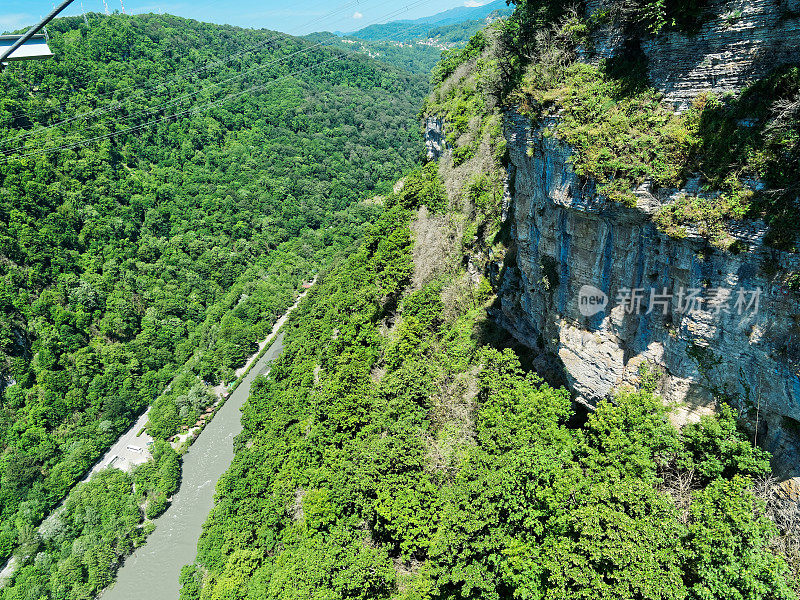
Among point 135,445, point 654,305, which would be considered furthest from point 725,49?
point 135,445

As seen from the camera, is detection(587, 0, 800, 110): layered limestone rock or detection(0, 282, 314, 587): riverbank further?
detection(0, 282, 314, 587): riverbank

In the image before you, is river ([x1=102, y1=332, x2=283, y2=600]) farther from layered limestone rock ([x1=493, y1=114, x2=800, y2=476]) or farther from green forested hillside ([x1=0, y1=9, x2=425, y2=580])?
layered limestone rock ([x1=493, y1=114, x2=800, y2=476])

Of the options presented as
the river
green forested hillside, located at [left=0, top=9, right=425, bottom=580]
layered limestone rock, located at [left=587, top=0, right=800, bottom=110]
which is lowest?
the river

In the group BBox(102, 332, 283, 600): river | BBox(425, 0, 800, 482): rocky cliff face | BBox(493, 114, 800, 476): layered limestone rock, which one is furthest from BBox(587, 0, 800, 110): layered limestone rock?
BBox(102, 332, 283, 600): river

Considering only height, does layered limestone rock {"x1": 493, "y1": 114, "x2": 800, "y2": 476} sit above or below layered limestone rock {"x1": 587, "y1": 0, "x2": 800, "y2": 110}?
below

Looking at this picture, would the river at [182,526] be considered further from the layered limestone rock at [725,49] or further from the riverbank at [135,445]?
the layered limestone rock at [725,49]

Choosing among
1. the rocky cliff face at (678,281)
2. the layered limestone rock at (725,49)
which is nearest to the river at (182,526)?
the rocky cliff face at (678,281)

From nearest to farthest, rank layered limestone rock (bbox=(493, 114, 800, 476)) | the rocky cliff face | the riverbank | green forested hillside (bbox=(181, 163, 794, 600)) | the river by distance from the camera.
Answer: the rocky cliff face
layered limestone rock (bbox=(493, 114, 800, 476))
green forested hillside (bbox=(181, 163, 794, 600))
the river
the riverbank
